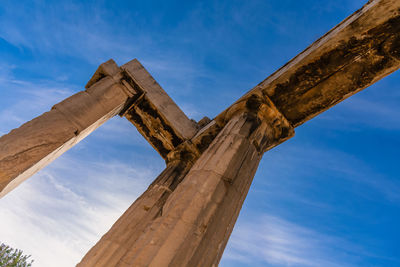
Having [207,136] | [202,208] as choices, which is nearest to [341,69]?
[207,136]

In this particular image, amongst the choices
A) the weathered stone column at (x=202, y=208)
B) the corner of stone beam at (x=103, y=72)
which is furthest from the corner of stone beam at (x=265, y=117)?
the corner of stone beam at (x=103, y=72)

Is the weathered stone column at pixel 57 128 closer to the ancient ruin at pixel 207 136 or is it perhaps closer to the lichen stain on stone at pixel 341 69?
the ancient ruin at pixel 207 136

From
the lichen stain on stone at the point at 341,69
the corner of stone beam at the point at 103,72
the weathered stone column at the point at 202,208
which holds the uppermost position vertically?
the lichen stain on stone at the point at 341,69

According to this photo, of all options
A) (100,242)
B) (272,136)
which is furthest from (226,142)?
(100,242)

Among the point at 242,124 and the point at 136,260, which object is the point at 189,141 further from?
the point at 136,260

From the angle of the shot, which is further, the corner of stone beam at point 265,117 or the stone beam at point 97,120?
the corner of stone beam at point 265,117

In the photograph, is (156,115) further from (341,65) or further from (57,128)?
(341,65)

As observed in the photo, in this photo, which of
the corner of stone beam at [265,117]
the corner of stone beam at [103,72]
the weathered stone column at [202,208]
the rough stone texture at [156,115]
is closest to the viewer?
the weathered stone column at [202,208]

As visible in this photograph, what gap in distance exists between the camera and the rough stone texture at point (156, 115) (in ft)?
21.2

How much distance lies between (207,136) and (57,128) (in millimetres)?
3295

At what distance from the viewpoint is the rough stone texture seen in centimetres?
645

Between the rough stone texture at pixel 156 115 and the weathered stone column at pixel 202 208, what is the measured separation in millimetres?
1513

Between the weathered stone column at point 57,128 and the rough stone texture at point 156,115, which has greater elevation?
the rough stone texture at point 156,115

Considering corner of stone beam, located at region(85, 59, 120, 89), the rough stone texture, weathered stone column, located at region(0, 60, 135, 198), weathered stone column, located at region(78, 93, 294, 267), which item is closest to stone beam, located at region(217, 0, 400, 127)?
weathered stone column, located at region(78, 93, 294, 267)
